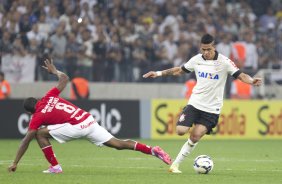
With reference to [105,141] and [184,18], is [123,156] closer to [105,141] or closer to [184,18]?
[105,141]

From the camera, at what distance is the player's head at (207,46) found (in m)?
13.8

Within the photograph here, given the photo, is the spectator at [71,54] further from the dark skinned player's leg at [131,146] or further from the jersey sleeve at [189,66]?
the dark skinned player's leg at [131,146]

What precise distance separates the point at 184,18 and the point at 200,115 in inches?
588

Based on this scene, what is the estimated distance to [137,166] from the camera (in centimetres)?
1534

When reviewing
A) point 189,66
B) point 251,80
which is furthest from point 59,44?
point 251,80

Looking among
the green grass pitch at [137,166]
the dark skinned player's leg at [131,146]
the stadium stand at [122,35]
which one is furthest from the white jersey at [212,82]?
the stadium stand at [122,35]

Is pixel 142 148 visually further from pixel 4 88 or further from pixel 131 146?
pixel 4 88

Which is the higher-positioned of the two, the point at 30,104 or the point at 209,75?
the point at 209,75

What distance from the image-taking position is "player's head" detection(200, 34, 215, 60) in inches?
545

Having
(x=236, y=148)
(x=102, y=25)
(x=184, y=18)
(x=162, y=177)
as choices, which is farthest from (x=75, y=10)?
(x=162, y=177)

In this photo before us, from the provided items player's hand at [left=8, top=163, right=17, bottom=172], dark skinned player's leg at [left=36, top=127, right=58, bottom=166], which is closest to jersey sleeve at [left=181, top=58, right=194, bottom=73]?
dark skinned player's leg at [left=36, top=127, right=58, bottom=166]

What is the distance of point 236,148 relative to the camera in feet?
71.1

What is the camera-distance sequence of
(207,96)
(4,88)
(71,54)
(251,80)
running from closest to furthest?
(251,80) < (207,96) < (4,88) < (71,54)

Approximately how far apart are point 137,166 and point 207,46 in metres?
2.81
